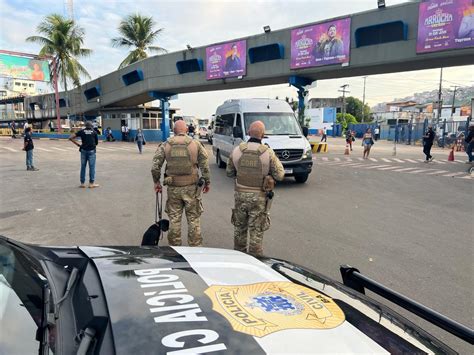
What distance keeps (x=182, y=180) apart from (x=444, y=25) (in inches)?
656

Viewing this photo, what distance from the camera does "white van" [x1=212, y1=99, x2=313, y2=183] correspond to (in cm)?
945

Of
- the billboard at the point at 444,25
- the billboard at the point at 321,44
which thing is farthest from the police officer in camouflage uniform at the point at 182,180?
the billboard at the point at 321,44

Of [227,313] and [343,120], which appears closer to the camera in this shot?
[227,313]

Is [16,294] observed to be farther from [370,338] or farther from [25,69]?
[25,69]

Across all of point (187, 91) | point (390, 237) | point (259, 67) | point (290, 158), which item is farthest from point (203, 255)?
point (187, 91)

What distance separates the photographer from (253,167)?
431 centimetres

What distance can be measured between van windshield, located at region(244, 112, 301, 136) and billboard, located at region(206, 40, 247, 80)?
1387 cm

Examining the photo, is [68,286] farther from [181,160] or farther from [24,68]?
[24,68]

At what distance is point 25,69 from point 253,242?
37683 millimetres

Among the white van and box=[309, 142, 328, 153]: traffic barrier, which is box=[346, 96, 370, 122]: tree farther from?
the white van

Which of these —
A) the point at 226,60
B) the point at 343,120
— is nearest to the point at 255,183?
the point at 226,60

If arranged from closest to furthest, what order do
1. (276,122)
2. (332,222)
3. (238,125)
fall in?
1. (332,222)
2. (276,122)
3. (238,125)

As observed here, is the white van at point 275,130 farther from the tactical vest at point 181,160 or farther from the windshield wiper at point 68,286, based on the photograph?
the windshield wiper at point 68,286

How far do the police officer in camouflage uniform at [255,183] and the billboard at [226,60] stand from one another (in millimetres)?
20217
